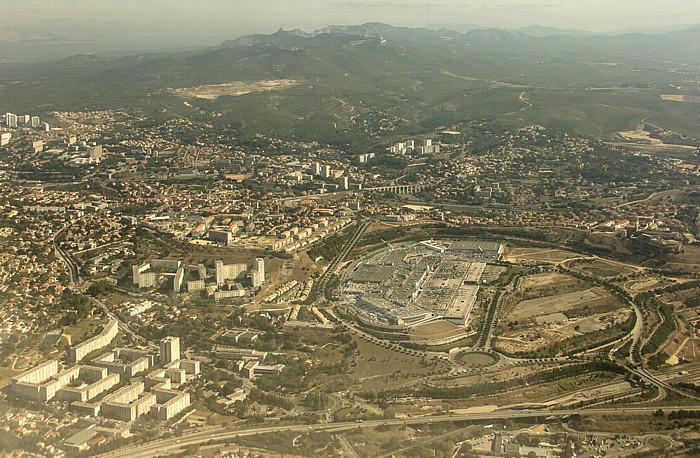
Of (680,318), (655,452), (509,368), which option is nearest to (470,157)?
(680,318)

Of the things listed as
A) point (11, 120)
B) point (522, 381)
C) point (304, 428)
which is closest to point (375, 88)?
point (11, 120)

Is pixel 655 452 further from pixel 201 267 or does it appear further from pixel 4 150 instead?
pixel 4 150

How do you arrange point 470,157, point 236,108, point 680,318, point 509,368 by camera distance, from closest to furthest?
point 509,368 < point 680,318 < point 470,157 < point 236,108

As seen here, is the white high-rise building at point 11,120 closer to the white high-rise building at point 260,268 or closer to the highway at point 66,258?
the highway at point 66,258

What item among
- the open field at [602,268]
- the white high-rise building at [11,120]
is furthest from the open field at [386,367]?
the white high-rise building at [11,120]

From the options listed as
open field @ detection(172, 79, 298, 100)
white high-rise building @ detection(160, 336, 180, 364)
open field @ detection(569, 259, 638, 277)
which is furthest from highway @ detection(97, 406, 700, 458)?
open field @ detection(172, 79, 298, 100)
